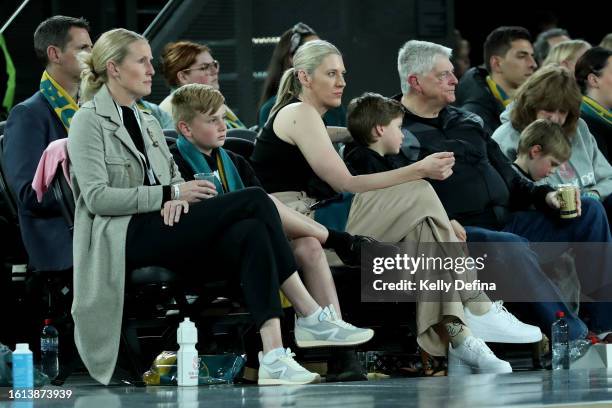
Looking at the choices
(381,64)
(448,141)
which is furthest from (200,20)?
(448,141)

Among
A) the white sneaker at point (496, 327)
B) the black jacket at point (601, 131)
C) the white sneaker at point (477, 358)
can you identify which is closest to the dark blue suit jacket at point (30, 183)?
the white sneaker at point (477, 358)

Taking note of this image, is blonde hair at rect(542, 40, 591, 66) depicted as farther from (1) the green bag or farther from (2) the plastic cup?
(1) the green bag

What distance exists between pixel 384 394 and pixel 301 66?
188cm

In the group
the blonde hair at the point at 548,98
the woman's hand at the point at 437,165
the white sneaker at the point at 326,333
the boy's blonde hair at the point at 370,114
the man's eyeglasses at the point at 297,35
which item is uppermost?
the man's eyeglasses at the point at 297,35

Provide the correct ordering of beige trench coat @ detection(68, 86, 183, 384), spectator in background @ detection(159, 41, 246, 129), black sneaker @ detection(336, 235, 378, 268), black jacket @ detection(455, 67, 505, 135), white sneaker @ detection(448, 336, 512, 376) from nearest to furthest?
beige trench coat @ detection(68, 86, 183, 384)
black sneaker @ detection(336, 235, 378, 268)
white sneaker @ detection(448, 336, 512, 376)
spectator in background @ detection(159, 41, 246, 129)
black jacket @ detection(455, 67, 505, 135)

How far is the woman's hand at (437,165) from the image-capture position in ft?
19.7

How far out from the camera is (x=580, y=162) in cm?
731

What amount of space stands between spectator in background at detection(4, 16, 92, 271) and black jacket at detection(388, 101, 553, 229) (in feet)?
4.89

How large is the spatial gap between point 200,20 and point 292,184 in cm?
283

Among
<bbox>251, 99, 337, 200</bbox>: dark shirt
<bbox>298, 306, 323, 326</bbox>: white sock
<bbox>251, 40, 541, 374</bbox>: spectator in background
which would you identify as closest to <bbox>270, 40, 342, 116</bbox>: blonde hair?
<bbox>251, 40, 541, 374</bbox>: spectator in background

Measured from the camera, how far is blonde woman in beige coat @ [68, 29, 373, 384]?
529 centimetres

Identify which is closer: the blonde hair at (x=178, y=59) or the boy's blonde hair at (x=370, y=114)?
the boy's blonde hair at (x=370, y=114)

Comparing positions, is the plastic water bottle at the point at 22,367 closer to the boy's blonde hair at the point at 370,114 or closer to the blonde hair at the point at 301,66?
the blonde hair at the point at 301,66

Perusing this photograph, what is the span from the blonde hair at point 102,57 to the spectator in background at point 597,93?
3.00 m
